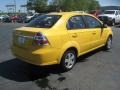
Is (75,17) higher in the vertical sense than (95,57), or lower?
higher

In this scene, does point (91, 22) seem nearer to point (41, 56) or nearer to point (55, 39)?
point (55, 39)

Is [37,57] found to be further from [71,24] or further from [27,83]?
[71,24]

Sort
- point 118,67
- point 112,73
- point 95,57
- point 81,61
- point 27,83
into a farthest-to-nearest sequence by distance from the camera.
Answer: point 95,57 < point 81,61 < point 118,67 < point 112,73 < point 27,83

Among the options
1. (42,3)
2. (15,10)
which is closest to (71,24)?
(42,3)

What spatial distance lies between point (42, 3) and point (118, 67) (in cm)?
6820

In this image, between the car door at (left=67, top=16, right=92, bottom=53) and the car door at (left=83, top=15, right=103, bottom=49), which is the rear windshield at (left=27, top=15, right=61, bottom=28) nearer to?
the car door at (left=67, top=16, right=92, bottom=53)

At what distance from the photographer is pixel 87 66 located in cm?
739

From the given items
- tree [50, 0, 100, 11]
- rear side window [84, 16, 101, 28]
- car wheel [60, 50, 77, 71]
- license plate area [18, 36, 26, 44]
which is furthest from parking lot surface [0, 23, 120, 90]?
tree [50, 0, 100, 11]

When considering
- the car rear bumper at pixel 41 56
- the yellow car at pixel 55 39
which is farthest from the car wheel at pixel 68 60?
the car rear bumper at pixel 41 56

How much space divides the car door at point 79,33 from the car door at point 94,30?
22 centimetres

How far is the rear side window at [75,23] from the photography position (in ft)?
22.9

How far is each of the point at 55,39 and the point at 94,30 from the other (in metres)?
2.23

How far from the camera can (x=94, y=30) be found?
8078 millimetres

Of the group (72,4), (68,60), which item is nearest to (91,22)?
(68,60)
